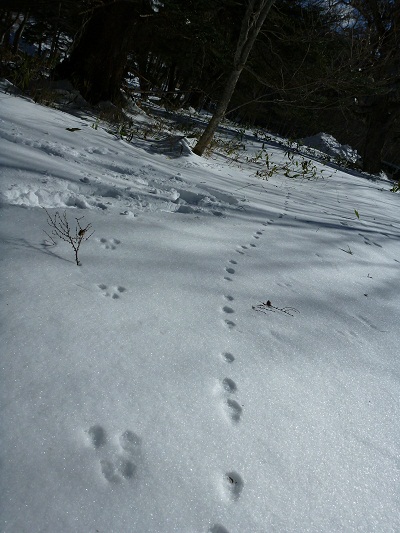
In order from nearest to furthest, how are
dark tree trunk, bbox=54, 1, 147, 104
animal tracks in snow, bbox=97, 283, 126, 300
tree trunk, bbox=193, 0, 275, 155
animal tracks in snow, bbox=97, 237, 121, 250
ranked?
animal tracks in snow, bbox=97, 283, 126, 300
animal tracks in snow, bbox=97, 237, 121, 250
tree trunk, bbox=193, 0, 275, 155
dark tree trunk, bbox=54, 1, 147, 104

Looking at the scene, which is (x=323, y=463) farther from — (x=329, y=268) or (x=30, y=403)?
(x=329, y=268)

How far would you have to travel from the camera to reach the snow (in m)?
0.76

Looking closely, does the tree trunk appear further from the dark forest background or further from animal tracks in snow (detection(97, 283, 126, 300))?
animal tracks in snow (detection(97, 283, 126, 300))

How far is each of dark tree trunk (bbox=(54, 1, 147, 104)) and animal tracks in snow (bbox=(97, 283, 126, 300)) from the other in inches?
217

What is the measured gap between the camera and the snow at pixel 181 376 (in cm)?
76

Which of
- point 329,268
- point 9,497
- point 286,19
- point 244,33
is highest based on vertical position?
point 286,19

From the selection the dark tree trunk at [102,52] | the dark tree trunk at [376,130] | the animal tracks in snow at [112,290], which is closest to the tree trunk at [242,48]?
the dark tree trunk at [102,52]

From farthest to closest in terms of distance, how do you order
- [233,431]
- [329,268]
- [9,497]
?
[329,268] < [233,431] < [9,497]

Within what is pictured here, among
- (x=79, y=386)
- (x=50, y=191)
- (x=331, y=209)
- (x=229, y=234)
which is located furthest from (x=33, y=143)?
(x=331, y=209)

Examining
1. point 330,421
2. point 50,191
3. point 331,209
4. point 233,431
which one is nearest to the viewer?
point 233,431

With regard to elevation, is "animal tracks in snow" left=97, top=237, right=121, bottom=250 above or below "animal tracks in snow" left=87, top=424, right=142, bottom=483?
above

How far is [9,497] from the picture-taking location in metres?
0.67

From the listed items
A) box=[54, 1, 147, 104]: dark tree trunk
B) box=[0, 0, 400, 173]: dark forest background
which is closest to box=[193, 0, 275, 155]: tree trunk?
box=[0, 0, 400, 173]: dark forest background

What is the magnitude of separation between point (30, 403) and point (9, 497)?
22 centimetres
